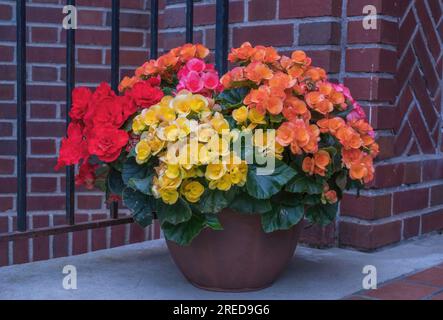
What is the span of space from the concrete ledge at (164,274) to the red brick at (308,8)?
691 mm

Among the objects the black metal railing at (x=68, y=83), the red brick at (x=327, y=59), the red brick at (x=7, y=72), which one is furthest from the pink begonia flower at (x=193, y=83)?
the red brick at (x=7, y=72)

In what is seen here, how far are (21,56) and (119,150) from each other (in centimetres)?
42

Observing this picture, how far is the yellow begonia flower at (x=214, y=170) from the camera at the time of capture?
1.39 metres

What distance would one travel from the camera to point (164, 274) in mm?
1756

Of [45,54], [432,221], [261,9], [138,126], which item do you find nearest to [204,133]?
[138,126]

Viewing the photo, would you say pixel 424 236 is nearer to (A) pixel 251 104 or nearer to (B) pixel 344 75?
(B) pixel 344 75

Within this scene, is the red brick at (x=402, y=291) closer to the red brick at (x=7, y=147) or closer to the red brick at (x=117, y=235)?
the red brick at (x=117, y=235)

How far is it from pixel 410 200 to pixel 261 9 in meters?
0.76

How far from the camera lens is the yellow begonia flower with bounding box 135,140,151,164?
4.75 ft

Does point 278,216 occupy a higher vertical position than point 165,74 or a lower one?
lower

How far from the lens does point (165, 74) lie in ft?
5.69

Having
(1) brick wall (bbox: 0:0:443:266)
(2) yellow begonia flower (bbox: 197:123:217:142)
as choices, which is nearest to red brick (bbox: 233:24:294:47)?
(1) brick wall (bbox: 0:0:443:266)
